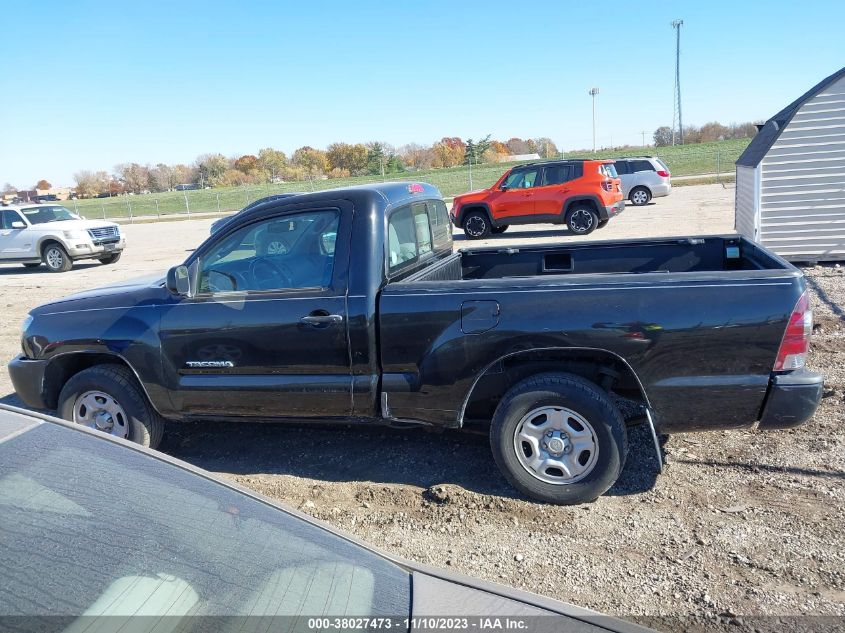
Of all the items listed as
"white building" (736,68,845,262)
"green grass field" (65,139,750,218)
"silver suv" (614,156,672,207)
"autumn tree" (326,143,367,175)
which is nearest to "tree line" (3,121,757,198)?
"autumn tree" (326,143,367,175)

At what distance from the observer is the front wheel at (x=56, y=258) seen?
1719 cm

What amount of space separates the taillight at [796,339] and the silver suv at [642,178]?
22160mm

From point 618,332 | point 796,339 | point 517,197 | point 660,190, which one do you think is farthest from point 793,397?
point 660,190

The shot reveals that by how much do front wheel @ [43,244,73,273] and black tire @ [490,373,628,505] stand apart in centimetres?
1616

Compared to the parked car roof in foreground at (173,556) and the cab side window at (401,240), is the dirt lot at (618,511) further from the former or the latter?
the parked car roof in foreground at (173,556)

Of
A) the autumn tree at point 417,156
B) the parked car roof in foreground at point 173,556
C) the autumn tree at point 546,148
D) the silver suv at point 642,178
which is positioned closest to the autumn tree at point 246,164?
the autumn tree at point 417,156

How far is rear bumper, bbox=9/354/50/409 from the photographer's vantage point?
4.96m

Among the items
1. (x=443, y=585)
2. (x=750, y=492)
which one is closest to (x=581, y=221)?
(x=750, y=492)

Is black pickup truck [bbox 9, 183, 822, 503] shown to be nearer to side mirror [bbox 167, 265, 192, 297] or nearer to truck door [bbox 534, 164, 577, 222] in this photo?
side mirror [bbox 167, 265, 192, 297]

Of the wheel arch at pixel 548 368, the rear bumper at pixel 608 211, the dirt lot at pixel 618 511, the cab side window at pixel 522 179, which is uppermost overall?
the cab side window at pixel 522 179

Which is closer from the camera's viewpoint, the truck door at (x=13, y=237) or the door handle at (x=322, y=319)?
the door handle at (x=322, y=319)

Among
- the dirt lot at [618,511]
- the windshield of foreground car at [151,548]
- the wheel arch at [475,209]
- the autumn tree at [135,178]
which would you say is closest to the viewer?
the windshield of foreground car at [151,548]

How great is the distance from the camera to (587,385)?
394 cm

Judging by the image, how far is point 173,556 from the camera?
176 cm
